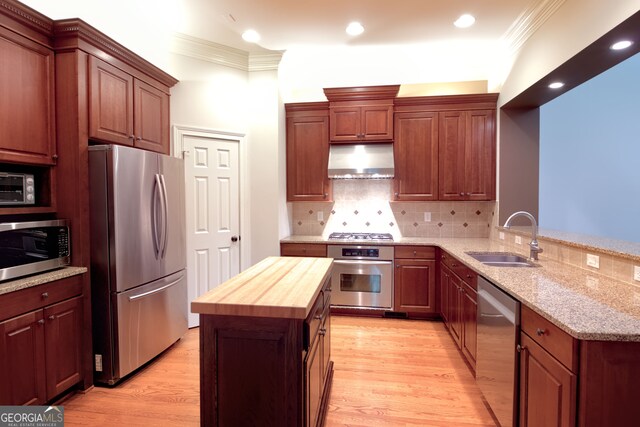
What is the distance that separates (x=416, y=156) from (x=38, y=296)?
3.72 meters

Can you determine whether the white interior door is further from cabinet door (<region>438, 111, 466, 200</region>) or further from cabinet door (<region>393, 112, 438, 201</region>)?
cabinet door (<region>438, 111, 466, 200</region>)

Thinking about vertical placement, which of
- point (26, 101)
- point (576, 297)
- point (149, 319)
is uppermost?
point (26, 101)

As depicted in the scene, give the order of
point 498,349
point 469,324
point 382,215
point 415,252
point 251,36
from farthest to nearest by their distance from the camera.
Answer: point 382,215 → point 415,252 → point 251,36 → point 469,324 → point 498,349

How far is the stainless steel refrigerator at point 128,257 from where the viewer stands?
88.5 inches

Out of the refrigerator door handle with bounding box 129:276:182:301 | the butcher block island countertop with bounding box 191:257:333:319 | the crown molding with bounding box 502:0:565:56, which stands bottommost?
the refrigerator door handle with bounding box 129:276:182:301

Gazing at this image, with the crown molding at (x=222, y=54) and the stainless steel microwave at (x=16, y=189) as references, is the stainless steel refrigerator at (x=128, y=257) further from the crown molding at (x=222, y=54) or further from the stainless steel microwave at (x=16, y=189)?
the crown molding at (x=222, y=54)

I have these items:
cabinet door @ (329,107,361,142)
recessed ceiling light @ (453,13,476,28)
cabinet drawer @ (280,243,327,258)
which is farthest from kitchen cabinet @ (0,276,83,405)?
recessed ceiling light @ (453,13,476,28)

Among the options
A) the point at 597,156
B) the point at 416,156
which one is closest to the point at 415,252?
the point at 416,156

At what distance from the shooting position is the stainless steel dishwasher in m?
1.63

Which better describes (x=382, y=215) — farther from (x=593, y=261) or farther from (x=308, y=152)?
(x=593, y=261)

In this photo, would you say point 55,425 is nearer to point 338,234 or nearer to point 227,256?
point 227,256

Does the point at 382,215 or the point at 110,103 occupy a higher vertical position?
the point at 110,103

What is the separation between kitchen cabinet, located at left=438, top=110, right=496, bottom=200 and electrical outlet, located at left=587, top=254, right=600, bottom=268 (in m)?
1.72

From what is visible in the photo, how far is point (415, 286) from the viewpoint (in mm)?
3566
